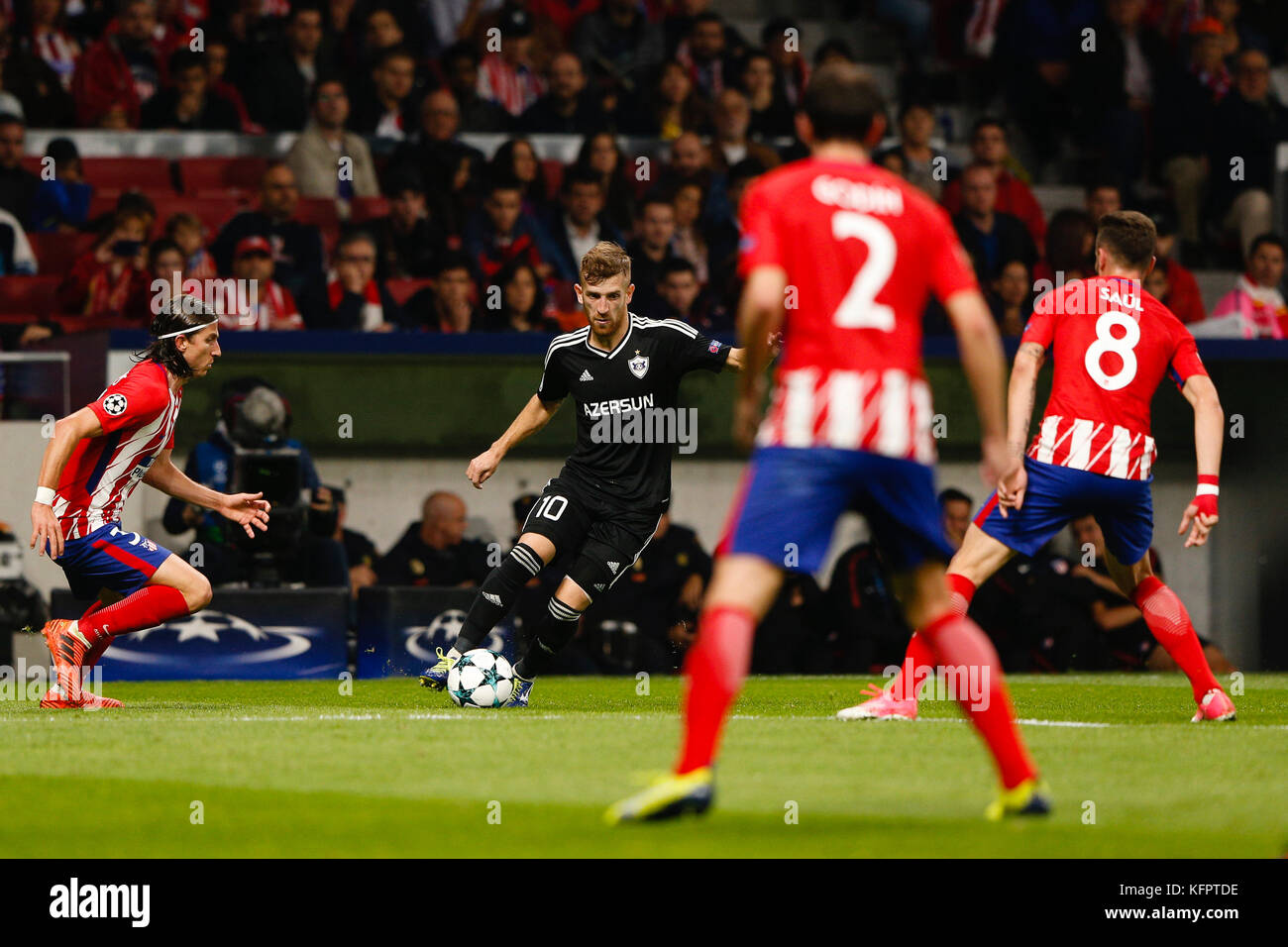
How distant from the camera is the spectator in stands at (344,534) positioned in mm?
12648

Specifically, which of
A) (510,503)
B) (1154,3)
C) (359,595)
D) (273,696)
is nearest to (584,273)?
(273,696)

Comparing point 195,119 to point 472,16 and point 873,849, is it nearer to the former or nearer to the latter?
point 472,16

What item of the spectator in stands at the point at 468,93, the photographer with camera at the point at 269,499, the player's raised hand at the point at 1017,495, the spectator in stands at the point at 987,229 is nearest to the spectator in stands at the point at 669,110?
the spectator in stands at the point at 468,93

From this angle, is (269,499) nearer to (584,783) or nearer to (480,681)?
(480,681)

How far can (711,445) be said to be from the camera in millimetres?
14625

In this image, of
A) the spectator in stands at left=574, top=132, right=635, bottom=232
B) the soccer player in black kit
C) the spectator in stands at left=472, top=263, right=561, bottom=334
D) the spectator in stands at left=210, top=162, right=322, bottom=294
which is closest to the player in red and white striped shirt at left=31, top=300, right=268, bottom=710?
the soccer player in black kit

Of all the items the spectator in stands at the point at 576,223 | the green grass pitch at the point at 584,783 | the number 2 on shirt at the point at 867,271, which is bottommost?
the green grass pitch at the point at 584,783

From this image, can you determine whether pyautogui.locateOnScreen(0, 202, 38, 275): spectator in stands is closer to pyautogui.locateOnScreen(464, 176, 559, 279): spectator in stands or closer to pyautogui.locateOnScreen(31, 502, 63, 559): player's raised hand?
pyautogui.locateOnScreen(464, 176, 559, 279): spectator in stands

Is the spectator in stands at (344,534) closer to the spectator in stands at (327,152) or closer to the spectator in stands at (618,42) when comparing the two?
the spectator in stands at (327,152)

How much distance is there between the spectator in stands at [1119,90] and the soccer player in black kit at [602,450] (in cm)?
997

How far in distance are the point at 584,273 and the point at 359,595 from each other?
14.0ft

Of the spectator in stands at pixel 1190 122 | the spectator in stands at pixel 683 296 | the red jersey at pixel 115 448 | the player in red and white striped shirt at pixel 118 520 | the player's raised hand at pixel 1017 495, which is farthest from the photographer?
the spectator in stands at pixel 1190 122

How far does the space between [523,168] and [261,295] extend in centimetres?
272

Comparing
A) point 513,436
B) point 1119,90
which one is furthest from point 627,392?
point 1119,90
